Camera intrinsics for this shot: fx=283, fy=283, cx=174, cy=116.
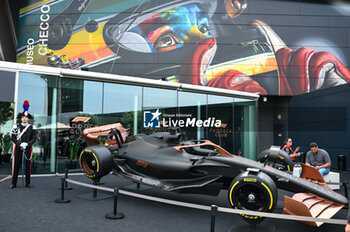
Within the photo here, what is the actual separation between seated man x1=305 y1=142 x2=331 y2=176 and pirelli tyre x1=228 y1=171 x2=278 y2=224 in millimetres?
3506

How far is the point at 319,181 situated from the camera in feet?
15.6

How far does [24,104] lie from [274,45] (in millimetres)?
14334

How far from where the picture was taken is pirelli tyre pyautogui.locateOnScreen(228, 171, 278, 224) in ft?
12.8

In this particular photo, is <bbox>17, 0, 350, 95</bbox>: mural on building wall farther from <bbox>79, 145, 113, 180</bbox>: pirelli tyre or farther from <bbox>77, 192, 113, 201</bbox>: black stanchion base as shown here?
<bbox>77, 192, 113, 201</bbox>: black stanchion base

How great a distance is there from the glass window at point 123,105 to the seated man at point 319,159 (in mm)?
5403

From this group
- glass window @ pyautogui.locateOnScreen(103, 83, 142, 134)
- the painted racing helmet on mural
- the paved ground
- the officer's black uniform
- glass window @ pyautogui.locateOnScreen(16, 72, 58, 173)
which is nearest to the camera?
the paved ground

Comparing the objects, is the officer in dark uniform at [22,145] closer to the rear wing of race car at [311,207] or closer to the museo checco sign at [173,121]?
the museo checco sign at [173,121]

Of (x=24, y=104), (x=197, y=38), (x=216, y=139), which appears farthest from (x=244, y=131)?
(x=24, y=104)

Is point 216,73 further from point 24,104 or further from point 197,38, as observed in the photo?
point 24,104

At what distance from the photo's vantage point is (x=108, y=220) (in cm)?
443

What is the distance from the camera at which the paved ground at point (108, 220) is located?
4137 millimetres

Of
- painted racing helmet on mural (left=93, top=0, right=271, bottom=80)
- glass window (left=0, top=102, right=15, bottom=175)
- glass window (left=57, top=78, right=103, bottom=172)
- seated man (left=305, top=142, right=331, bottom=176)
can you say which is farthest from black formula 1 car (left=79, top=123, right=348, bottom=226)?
painted racing helmet on mural (left=93, top=0, right=271, bottom=80)

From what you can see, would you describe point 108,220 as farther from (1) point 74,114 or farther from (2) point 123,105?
(2) point 123,105

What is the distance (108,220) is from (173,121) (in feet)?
20.7
